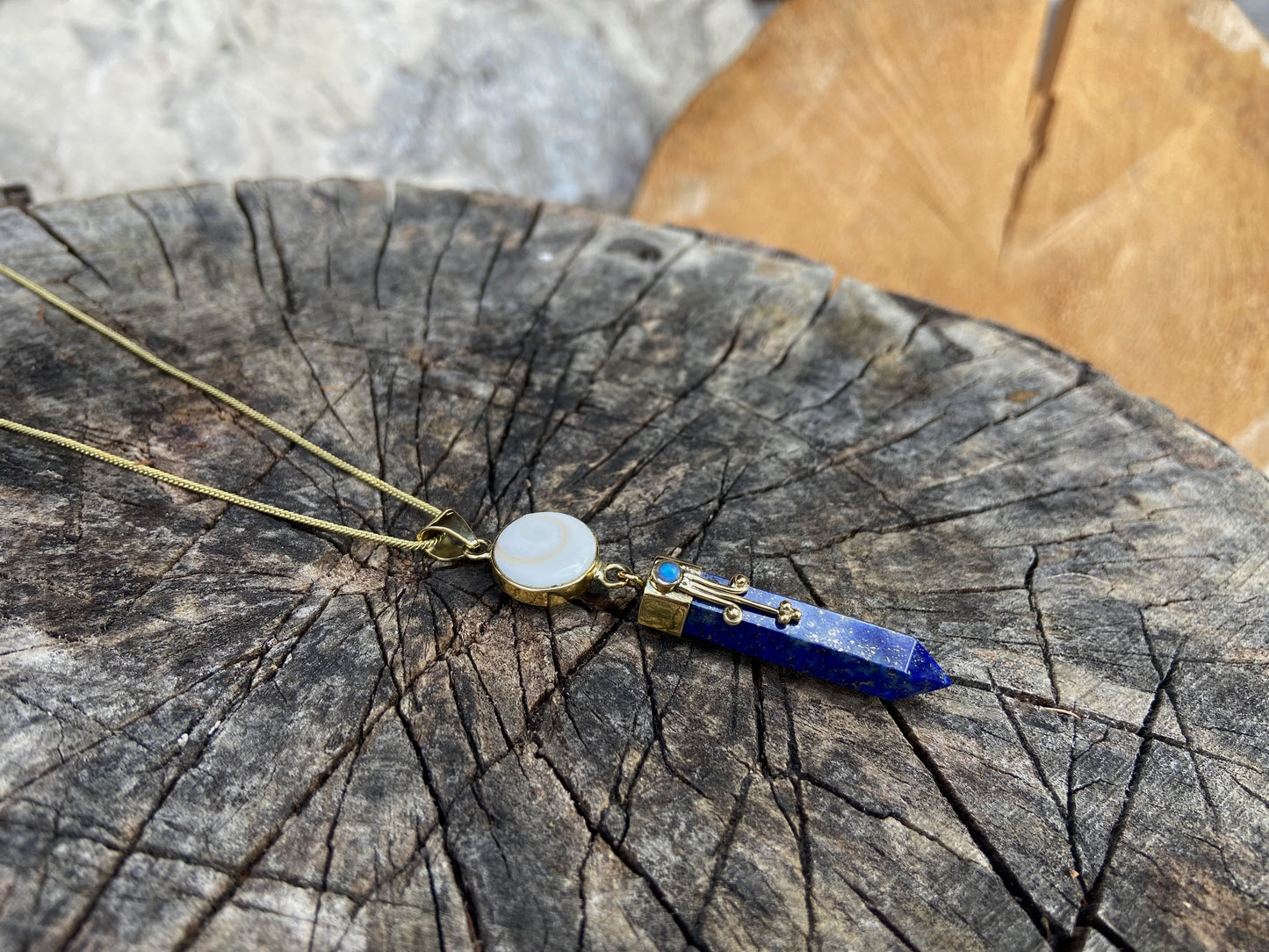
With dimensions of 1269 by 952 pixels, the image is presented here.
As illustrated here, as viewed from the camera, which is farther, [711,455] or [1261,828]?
[711,455]

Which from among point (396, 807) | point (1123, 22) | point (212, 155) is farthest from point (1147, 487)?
point (212, 155)

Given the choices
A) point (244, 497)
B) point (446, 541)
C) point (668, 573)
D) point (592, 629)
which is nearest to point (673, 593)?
point (668, 573)

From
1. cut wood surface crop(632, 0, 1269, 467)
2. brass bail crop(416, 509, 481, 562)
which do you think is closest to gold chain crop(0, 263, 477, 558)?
brass bail crop(416, 509, 481, 562)

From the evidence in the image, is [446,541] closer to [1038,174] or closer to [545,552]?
[545,552]

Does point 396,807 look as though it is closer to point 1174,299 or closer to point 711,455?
point 711,455

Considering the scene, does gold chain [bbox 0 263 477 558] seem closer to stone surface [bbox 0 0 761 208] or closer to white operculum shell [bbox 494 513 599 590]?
white operculum shell [bbox 494 513 599 590]
